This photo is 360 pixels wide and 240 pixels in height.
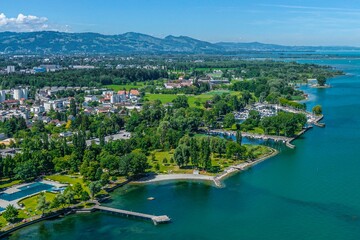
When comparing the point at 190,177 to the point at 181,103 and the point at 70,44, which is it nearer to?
the point at 181,103

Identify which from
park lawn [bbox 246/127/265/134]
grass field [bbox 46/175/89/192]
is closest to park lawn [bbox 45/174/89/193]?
grass field [bbox 46/175/89/192]

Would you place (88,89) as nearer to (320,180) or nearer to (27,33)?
(320,180)

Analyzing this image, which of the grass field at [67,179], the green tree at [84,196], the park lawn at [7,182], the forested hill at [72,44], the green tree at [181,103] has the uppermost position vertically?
the forested hill at [72,44]

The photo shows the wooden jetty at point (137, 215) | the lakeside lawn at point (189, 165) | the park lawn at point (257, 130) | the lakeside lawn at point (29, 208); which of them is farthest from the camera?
the park lawn at point (257, 130)

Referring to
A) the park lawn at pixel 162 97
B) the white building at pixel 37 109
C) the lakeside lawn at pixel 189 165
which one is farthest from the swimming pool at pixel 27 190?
the park lawn at pixel 162 97

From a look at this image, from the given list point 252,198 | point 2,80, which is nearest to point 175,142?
point 252,198

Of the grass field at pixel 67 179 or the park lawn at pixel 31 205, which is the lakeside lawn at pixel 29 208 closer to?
the park lawn at pixel 31 205

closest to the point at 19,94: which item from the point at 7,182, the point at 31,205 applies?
the point at 7,182

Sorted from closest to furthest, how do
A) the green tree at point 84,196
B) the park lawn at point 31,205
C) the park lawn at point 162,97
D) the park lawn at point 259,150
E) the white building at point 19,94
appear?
the park lawn at point 31,205
the green tree at point 84,196
the park lawn at point 259,150
the white building at point 19,94
the park lawn at point 162,97
